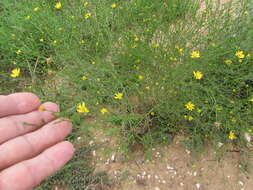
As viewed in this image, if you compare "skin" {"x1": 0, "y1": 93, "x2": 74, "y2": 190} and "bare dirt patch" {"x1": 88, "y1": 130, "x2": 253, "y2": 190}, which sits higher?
"skin" {"x1": 0, "y1": 93, "x2": 74, "y2": 190}

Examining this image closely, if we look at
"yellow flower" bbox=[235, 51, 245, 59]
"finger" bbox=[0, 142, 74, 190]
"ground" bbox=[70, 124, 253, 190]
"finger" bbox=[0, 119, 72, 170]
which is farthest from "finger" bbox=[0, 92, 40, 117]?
"yellow flower" bbox=[235, 51, 245, 59]

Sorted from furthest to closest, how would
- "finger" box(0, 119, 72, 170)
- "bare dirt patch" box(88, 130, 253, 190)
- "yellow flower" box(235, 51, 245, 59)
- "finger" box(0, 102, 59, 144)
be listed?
"yellow flower" box(235, 51, 245, 59) → "bare dirt patch" box(88, 130, 253, 190) → "finger" box(0, 102, 59, 144) → "finger" box(0, 119, 72, 170)

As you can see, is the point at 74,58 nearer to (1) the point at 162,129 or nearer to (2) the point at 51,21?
(2) the point at 51,21

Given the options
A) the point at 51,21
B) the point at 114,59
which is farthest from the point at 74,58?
the point at 51,21

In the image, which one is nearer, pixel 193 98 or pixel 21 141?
pixel 21 141

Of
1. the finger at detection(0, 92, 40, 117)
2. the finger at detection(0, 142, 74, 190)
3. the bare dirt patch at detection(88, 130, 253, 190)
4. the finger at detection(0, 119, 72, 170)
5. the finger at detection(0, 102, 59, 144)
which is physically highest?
the finger at detection(0, 92, 40, 117)

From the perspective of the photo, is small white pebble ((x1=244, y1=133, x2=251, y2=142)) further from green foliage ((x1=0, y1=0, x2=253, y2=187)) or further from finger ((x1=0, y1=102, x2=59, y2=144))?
finger ((x1=0, y1=102, x2=59, y2=144))

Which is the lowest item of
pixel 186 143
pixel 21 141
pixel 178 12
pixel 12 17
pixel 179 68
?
pixel 186 143

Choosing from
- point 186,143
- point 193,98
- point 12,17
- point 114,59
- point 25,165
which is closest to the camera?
point 25,165
